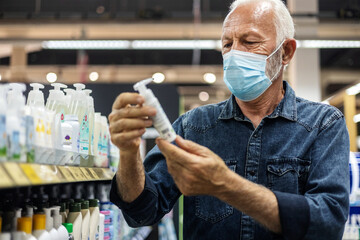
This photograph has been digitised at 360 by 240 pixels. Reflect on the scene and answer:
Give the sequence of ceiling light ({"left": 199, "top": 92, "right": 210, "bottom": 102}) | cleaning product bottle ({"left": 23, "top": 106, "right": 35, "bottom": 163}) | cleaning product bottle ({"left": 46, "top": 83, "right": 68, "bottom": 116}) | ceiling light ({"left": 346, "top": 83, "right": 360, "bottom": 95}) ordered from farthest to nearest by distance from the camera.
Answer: ceiling light ({"left": 199, "top": 92, "right": 210, "bottom": 102}), ceiling light ({"left": 346, "top": 83, "right": 360, "bottom": 95}), cleaning product bottle ({"left": 46, "top": 83, "right": 68, "bottom": 116}), cleaning product bottle ({"left": 23, "top": 106, "right": 35, "bottom": 163})

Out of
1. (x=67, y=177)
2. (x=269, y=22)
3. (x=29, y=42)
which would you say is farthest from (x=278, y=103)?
(x=29, y=42)

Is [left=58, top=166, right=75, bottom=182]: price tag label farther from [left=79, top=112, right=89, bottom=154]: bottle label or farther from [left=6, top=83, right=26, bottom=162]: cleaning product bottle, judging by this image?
[left=79, top=112, right=89, bottom=154]: bottle label

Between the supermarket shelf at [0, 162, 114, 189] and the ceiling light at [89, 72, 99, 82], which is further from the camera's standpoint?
the ceiling light at [89, 72, 99, 82]

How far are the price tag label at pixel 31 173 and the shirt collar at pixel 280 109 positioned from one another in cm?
97

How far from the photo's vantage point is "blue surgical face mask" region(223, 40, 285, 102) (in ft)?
6.95

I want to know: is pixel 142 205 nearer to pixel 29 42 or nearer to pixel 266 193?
pixel 266 193

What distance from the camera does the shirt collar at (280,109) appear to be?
6.68 ft

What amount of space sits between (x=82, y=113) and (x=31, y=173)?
1.09 meters

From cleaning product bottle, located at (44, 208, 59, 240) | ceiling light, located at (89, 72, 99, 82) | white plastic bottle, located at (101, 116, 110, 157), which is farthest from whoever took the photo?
ceiling light, located at (89, 72, 99, 82)

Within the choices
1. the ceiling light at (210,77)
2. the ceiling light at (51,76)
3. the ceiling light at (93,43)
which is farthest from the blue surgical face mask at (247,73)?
the ceiling light at (51,76)

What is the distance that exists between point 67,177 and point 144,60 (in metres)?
13.1

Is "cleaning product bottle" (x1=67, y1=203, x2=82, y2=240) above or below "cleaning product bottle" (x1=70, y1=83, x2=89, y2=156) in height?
below

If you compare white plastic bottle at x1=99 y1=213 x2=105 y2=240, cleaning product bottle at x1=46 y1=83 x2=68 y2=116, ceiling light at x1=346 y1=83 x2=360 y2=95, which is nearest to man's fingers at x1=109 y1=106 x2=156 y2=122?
cleaning product bottle at x1=46 y1=83 x2=68 y2=116

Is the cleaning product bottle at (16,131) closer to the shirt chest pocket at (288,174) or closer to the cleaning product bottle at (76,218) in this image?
the cleaning product bottle at (76,218)
